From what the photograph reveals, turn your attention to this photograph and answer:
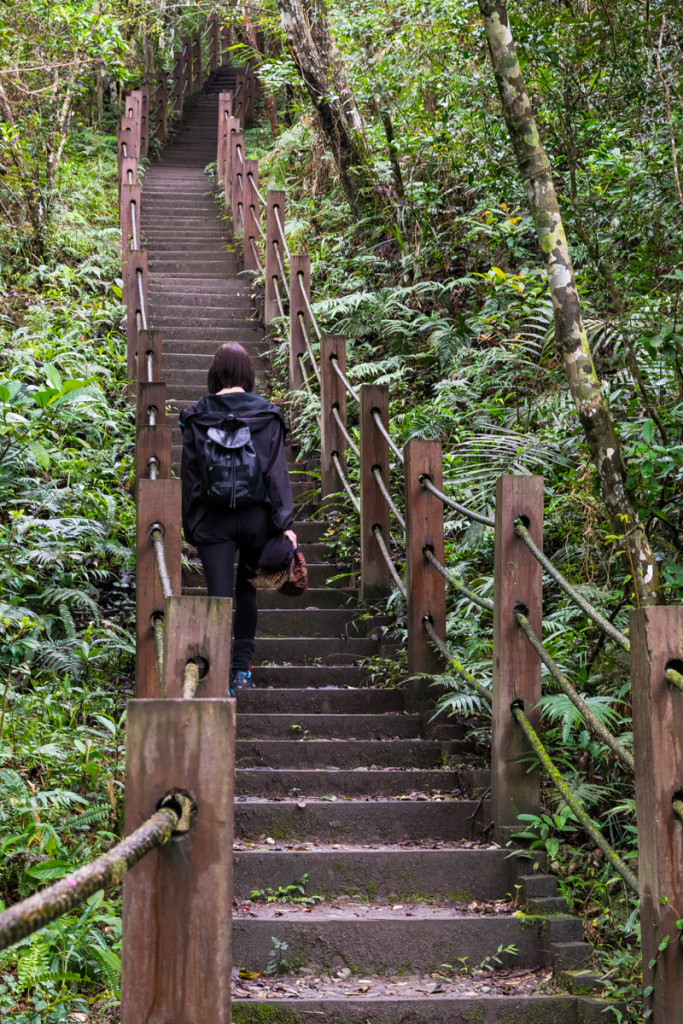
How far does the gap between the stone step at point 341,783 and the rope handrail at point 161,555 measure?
93 cm

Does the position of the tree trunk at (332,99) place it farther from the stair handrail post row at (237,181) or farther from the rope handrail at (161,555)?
the rope handrail at (161,555)

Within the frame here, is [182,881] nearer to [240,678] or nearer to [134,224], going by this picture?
[240,678]

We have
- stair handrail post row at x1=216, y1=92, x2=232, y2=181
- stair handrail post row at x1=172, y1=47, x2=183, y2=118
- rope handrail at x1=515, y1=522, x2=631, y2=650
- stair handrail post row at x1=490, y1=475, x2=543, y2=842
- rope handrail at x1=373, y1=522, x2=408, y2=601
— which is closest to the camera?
rope handrail at x1=515, y1=522, x2=631, y2=650

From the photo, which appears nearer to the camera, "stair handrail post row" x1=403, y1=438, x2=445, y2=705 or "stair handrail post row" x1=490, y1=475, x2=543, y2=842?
"stair handrail post row" x1=490, y1=475, x2=543, y2=842

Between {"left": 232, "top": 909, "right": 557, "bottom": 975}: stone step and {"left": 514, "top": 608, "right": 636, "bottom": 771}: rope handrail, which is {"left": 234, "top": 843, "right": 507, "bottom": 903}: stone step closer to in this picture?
{"left": 232, "top": 909, "right": 557, "bottom": 975}: stone step

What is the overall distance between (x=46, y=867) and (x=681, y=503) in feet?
10.3

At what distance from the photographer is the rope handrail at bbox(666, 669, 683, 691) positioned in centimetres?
250

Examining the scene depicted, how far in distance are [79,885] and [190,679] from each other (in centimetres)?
110

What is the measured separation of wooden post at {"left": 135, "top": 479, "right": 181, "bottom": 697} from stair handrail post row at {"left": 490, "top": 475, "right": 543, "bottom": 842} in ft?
4.35

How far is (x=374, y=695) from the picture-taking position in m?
5.04

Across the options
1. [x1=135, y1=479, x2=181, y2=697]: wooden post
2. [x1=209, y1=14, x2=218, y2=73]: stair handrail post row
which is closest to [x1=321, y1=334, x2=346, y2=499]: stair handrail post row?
[x1=135, y1=479, x2=181, y2=697]: wooden post

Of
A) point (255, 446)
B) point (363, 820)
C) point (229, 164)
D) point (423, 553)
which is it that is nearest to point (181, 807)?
point (363, 820)

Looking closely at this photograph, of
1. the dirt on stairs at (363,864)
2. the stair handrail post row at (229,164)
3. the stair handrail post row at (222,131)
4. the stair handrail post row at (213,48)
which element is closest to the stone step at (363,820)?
the dirt on stairs at (363,864)

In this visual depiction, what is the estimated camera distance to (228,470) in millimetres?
4371
